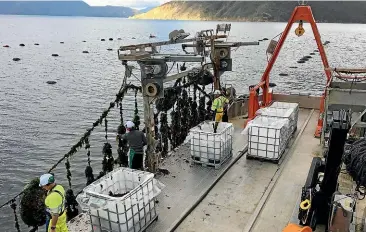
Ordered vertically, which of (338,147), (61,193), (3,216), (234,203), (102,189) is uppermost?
(338,147)

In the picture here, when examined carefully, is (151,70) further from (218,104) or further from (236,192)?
(236,192)

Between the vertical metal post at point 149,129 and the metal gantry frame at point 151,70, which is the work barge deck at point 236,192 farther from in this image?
the metal gantry frame at point 151,70

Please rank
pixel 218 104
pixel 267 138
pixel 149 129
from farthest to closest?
pixel 218 104
pixel 267 138
pixel 149 129

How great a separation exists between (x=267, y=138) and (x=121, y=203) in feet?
17.4

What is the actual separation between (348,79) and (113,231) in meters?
9.51

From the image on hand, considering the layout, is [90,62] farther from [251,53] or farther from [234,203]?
[234,203]

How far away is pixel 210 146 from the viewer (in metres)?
9.76

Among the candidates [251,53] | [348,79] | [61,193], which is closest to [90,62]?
[251,53]

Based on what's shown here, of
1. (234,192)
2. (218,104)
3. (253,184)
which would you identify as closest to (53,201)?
(234,192)

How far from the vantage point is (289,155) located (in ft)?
35.7

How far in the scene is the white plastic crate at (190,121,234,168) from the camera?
380 inches

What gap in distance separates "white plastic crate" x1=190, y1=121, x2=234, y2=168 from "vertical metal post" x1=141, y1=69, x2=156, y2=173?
123cm

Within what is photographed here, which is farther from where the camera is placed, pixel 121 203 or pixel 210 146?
pixel 210 146

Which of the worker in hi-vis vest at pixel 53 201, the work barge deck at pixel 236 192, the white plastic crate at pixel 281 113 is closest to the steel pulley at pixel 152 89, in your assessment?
the work barge deck at pixel 236 192
